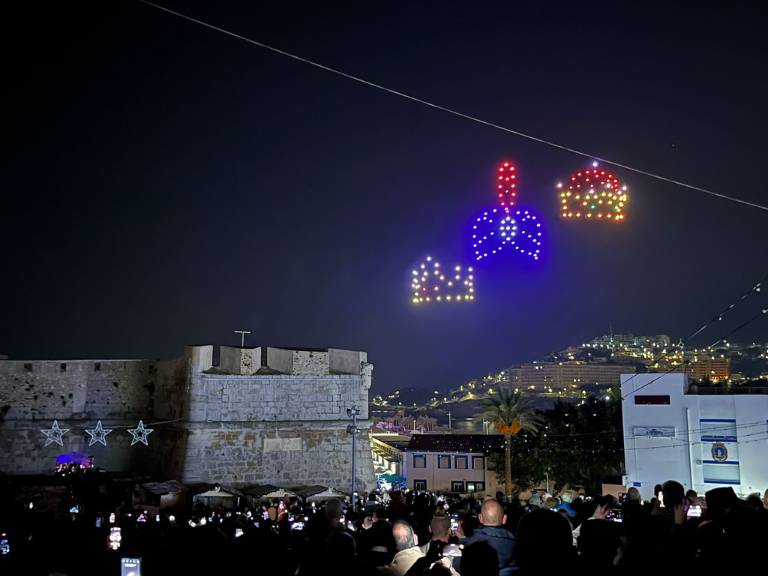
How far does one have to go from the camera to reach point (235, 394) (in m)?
25.7

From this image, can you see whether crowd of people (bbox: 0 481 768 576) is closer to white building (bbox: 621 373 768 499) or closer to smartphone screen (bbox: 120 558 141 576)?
smartphone screen (bbox: 120 558 141 576)

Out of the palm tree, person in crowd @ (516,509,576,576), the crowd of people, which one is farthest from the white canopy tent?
person in crowd @ (516,509,576,576)

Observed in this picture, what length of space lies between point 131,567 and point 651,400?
26.9 meters

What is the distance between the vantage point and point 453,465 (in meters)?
37.7

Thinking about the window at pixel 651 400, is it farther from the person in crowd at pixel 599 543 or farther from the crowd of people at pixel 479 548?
the person in crowd at pixel 599 543

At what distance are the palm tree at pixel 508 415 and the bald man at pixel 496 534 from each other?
2696 cm

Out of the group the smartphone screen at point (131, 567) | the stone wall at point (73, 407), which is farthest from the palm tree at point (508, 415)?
the smartphone screen at point (131, 567)

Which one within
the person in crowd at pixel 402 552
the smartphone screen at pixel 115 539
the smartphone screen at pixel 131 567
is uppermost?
the person in crowd at pixel 402 552

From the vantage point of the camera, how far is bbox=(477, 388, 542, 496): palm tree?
3194cm

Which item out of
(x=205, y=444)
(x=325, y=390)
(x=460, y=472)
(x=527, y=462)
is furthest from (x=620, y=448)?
(x=205, y=444)

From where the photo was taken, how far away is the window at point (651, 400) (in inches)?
1106

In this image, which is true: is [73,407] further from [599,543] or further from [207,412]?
[599,543]

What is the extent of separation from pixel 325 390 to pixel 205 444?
5517 millimetres

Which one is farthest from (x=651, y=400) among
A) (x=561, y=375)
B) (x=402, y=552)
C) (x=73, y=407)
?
(x=561, y=375)
